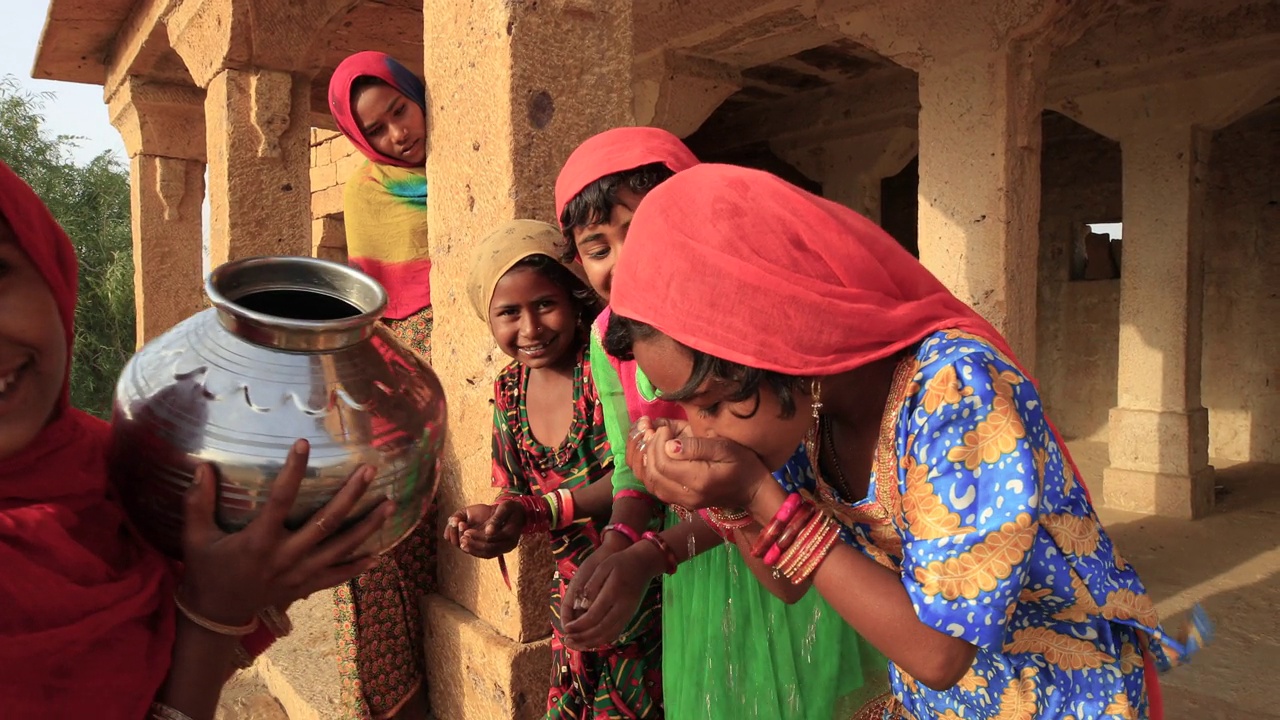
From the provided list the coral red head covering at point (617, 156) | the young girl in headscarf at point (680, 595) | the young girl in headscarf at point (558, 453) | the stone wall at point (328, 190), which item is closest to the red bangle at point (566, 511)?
the young girl in headscarf at point (558, 453)

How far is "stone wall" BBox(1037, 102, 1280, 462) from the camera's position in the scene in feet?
28.7

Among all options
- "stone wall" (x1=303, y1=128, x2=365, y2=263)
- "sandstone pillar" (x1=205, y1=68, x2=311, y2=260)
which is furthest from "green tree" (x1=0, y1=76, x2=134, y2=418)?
"sandstone pillar" (x1=205, y1=68, x2=311, y2=260)

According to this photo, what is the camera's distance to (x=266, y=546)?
1015mm

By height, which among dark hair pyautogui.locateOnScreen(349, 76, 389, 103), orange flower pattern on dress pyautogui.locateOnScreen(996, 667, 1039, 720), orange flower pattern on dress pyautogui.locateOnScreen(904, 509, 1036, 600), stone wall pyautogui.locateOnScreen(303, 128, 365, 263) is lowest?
orange flower pattern on dress pyautogui.locateOnScreen(996, 667, 1039, 720)

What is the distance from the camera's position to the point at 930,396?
3.47ft

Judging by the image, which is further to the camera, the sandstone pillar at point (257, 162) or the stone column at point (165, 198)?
the stone column at point (165, 198)

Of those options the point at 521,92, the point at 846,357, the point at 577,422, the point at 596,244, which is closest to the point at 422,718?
the point at 577,422

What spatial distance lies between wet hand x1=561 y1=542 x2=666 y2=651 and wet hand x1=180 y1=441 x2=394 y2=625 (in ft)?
1.69

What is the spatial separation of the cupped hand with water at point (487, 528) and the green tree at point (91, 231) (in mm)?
11811

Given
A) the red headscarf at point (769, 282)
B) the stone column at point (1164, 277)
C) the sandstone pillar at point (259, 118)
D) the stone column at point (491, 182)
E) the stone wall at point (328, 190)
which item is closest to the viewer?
the red headscarf at point (769, 282)

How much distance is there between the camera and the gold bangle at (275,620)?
3.89ft

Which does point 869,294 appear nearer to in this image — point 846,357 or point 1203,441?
point 846,357

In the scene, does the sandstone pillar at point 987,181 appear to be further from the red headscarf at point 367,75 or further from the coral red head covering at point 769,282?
the coral red head covering at point 769,282

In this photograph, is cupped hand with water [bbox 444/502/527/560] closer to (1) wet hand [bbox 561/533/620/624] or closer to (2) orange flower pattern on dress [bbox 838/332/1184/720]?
(1) wet hand [bbox 561/533/620/624]
